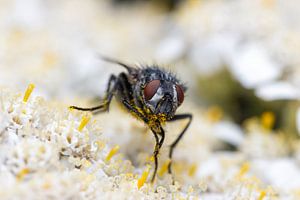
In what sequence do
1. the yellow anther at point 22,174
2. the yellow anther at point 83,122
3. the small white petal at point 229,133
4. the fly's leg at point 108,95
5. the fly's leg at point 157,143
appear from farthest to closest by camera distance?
the small white petal at point 229,133
the fly's leg at point 108,95
the fly's leg at point 157,143
the yellow anther at point 83,122
the yellow anther at point 22,174

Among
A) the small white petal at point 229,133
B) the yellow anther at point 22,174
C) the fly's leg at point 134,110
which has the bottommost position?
the yellow anther at point 22,174

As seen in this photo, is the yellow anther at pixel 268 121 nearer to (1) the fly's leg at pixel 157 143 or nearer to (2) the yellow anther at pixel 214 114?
(2) the yellow anther at pixel 214 114

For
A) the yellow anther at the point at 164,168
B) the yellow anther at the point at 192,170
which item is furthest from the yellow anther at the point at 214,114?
the yellow anther at the point at 164,168

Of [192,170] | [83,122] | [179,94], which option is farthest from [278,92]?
[83,122]

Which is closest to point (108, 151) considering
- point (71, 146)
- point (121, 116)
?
point (71, 146)

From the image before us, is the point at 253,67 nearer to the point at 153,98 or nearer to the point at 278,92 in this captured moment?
the point at 278,92

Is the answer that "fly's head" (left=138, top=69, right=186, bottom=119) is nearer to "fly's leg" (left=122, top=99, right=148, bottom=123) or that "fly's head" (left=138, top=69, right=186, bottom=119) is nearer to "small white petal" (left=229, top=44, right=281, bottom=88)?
"fly's leg" (left=122, top=99, right=148, bottom=123)

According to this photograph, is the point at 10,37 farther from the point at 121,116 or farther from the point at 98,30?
the point at 121,116
